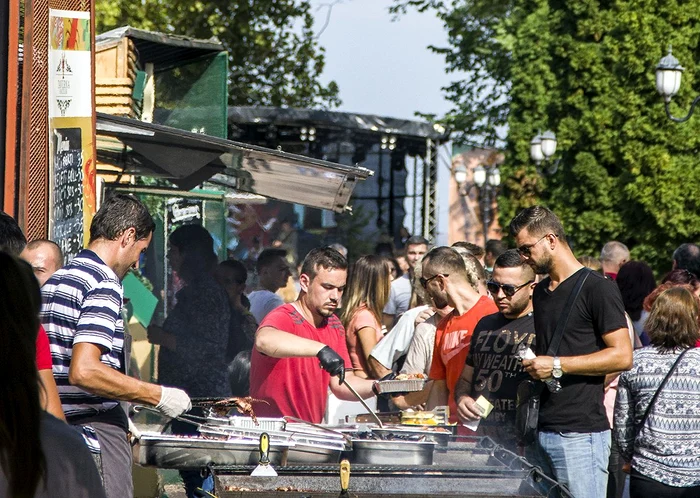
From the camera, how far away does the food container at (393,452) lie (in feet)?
15.4

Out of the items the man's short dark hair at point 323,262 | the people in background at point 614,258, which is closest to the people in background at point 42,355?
the man's short dark hair at point 323,262

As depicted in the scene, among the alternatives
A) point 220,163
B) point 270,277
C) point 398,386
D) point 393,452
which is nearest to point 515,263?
point 398,386

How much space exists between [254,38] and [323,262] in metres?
18.8

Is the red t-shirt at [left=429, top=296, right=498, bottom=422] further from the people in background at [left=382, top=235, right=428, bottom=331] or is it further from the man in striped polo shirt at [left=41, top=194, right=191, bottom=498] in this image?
the people in background at [left=382, top=235, right=428, bottom=331]

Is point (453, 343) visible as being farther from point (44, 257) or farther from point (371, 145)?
point (371, 145)

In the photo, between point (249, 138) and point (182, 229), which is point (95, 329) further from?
point (249, 138)

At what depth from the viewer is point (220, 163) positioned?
8.66 metres

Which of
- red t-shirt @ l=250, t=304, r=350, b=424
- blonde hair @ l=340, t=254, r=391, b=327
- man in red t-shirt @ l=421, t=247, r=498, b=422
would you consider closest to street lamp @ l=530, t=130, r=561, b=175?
blonde hair @ l=340, t=254, r=391, b=327

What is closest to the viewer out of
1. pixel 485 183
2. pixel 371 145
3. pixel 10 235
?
pixel 10 235

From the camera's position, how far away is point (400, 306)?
11.1 meters

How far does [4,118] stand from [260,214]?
36.2ft

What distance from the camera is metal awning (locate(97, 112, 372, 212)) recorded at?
24.7 ft

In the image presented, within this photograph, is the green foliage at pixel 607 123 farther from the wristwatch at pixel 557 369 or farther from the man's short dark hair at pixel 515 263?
the wristwatch at pixel 557 369

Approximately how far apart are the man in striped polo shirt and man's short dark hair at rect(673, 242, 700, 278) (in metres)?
5.51
